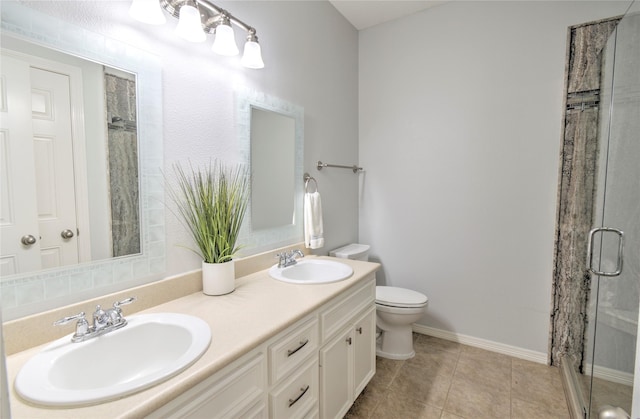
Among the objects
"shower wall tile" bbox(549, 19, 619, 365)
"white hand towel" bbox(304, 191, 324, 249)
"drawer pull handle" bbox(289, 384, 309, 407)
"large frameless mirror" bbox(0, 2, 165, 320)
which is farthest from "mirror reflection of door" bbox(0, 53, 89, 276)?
"shower wall tile" bbox(549, 19, 619, 365)

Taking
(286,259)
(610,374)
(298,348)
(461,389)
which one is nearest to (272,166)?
(286,259)

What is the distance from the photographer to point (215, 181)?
149 cm

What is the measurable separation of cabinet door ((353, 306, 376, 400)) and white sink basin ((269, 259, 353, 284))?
280mm

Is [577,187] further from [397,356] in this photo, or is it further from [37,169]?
[37,169]

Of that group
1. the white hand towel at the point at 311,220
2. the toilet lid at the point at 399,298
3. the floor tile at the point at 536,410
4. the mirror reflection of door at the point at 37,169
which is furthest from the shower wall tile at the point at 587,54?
the mirror reflection of door at the point at 37,169

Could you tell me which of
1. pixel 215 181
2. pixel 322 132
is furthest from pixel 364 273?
pixel 322 132

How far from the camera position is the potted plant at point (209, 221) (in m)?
1.32

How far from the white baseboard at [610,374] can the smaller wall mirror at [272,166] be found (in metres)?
1.63

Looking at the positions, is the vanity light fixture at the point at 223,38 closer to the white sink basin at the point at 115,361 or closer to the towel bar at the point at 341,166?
the towel bar at the point at 341,166

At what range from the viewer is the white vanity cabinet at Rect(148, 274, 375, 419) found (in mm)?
870

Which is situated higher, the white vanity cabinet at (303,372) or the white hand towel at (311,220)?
the white hand towel at (311,220)

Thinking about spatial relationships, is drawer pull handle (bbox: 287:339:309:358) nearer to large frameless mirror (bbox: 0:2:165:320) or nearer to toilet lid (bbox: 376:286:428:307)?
large frameless mirror (bbox: 0:2:165:320)

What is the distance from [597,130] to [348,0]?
188 cm

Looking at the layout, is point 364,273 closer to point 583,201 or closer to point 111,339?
point 111,339
